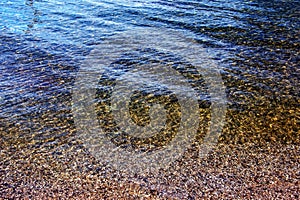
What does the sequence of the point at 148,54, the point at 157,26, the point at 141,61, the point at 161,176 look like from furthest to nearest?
the point at 157,26 → the point at 148,54 → the point at 141,61 → the point at 161,176

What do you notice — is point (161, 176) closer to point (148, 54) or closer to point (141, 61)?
point (141, 61)

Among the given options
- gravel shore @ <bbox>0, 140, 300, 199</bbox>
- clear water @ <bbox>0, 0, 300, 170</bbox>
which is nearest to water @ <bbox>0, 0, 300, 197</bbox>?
clear water @ <bbox>0, 0, 300, 170</bbox>

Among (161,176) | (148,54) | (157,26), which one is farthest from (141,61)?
(161,176)

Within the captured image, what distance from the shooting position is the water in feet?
20.6

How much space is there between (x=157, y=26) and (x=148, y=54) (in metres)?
2.05

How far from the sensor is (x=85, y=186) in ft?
16.1

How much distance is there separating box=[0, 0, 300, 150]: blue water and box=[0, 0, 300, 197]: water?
0.06ft

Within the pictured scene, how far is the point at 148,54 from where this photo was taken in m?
9.09

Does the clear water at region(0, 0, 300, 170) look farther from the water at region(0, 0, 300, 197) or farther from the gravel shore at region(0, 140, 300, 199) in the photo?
the gravel shore at region(0, 140, 300, 199)

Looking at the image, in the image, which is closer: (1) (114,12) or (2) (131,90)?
(2) (131,90)

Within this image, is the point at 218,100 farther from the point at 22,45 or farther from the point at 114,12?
the point at 114,12

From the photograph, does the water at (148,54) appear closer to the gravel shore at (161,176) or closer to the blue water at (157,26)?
the blue water at (157,26)

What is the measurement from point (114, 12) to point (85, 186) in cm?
833

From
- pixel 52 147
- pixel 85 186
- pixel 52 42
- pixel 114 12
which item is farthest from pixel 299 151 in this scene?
pixel 114 12
